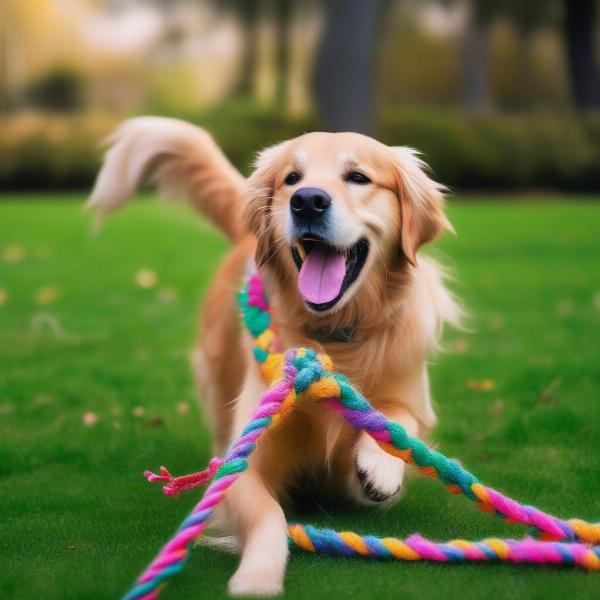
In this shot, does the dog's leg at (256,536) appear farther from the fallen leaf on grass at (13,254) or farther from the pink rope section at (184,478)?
the fallen leaf on grass at (13,254)

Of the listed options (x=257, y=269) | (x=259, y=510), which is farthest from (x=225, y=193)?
(x=259, y=510)

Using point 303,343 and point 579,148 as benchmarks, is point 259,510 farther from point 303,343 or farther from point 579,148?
point 579,148

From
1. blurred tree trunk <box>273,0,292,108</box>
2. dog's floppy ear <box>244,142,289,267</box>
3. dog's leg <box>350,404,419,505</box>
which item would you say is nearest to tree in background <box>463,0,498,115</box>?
blurred tree trunk <box>273,0,292,108</box>

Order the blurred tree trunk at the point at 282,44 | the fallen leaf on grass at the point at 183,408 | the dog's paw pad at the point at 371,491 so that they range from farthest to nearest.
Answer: the blurred tree trunk at the point at 282,44
the fallen leaf on grass at the point at 183,408
the dog's paw pad at the point at 371,491

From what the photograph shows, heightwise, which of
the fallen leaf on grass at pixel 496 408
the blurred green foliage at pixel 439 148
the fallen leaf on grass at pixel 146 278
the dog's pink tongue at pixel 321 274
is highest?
the dog's pink tongue at pixel 321 274

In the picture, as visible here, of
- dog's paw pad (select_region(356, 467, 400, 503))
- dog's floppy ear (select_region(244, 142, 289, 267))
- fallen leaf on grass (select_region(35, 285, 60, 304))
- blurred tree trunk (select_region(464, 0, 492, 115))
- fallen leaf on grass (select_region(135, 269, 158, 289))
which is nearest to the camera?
dog's paw pad (select_region(356, 467, 400, 503))

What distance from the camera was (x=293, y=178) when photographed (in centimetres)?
368

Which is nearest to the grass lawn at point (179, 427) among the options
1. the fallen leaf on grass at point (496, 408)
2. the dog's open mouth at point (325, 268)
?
the fallen leaf on grass at point (496, 408)

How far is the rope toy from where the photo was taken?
9.41 feet

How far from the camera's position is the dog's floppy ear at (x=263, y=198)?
3754mm

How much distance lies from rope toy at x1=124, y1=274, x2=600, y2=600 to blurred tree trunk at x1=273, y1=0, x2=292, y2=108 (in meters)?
35.1

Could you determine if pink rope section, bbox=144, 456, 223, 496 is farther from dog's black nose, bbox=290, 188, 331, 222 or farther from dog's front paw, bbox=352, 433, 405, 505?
dog's black nose, bbox=290, 188, 331, 222

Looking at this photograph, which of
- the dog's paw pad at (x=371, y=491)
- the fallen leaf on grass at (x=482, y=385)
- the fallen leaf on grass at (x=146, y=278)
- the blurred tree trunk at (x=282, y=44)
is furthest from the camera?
the blurred tree trunk at (x=282, y=44)

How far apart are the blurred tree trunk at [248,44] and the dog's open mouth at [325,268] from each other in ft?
114
